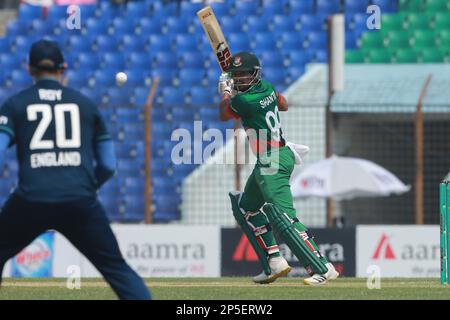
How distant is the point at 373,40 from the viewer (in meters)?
25.7

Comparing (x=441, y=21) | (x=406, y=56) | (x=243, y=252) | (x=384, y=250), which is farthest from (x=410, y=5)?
(x=243, y=252)

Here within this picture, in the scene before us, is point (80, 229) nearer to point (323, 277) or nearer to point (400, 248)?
point (323, 277)

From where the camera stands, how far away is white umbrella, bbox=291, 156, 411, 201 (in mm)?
20469

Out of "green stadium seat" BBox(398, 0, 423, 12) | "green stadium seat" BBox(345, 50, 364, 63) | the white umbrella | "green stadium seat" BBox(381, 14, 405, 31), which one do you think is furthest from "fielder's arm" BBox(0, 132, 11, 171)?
"green stadium seat" BBox(398, 0, 423, 12)

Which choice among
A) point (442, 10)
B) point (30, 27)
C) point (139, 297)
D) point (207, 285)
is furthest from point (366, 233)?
point (30, 27)

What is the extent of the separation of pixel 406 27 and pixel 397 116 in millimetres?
4417

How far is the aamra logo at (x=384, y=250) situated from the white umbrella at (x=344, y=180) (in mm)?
A: 1954

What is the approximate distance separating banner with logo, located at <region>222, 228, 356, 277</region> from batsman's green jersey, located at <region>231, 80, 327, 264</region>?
6.76 meters

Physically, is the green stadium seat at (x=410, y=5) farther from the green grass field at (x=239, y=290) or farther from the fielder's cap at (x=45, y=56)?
the fielder's cap at (x=45, y=56)

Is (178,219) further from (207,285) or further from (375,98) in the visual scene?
(207,285)

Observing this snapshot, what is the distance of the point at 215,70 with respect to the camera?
25812 millimetres

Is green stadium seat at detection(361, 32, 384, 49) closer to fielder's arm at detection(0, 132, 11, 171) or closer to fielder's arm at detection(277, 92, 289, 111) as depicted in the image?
fielder's arm at detection(277, 92, 289, 111)

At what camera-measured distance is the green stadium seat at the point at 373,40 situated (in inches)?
1009

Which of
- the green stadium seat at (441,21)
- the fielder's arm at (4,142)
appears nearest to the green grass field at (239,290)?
the fielder's arm at (4,142)
